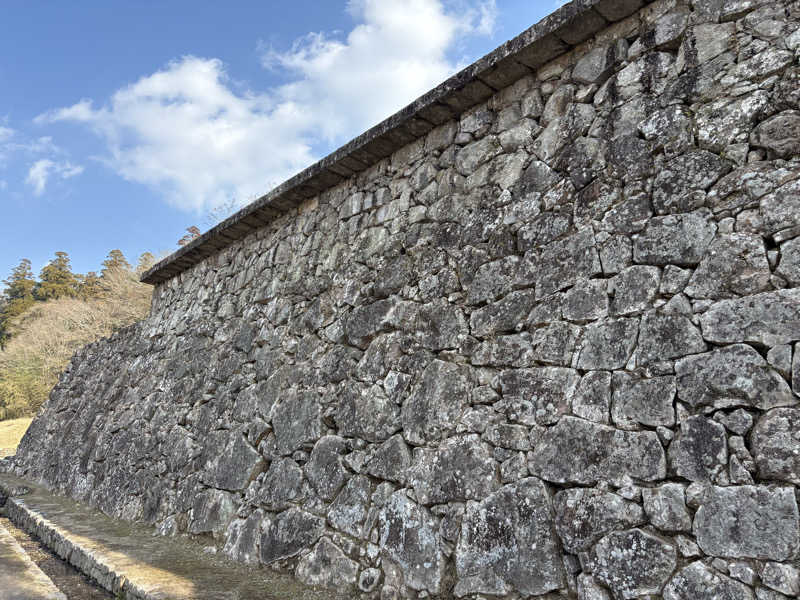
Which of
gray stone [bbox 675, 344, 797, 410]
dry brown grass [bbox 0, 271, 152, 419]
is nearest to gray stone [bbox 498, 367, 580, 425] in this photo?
gray stone [bbox 675, 344, 797, 410]

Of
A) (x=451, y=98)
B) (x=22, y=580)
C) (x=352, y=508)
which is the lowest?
(x=22, y=580)

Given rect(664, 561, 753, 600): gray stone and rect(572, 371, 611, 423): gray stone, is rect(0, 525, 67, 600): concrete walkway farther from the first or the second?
rect(664, 561, 753, 600): gray stone

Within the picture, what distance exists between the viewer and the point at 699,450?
7.30 feet

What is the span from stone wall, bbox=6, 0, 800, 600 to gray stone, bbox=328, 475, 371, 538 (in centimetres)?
2

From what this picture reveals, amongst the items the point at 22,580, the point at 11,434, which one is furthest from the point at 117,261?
the point at 22,580

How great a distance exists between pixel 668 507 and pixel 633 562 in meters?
0.26

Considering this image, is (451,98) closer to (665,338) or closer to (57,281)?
(665,338)

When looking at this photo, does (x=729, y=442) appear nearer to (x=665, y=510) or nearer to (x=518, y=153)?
(x=665, y=510)

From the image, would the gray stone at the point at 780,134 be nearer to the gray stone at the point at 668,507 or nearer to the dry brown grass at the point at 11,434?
the gray stone at the point at 668,507

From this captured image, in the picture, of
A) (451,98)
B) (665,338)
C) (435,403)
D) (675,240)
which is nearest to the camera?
(665,338)

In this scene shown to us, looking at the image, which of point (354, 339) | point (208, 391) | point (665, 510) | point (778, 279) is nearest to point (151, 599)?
point (354, 339)

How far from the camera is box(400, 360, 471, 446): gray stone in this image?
3.22 meters

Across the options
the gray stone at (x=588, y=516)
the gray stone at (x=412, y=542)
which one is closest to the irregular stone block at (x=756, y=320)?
the gray stone at (x=588, y=516)

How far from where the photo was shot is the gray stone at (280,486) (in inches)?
160
